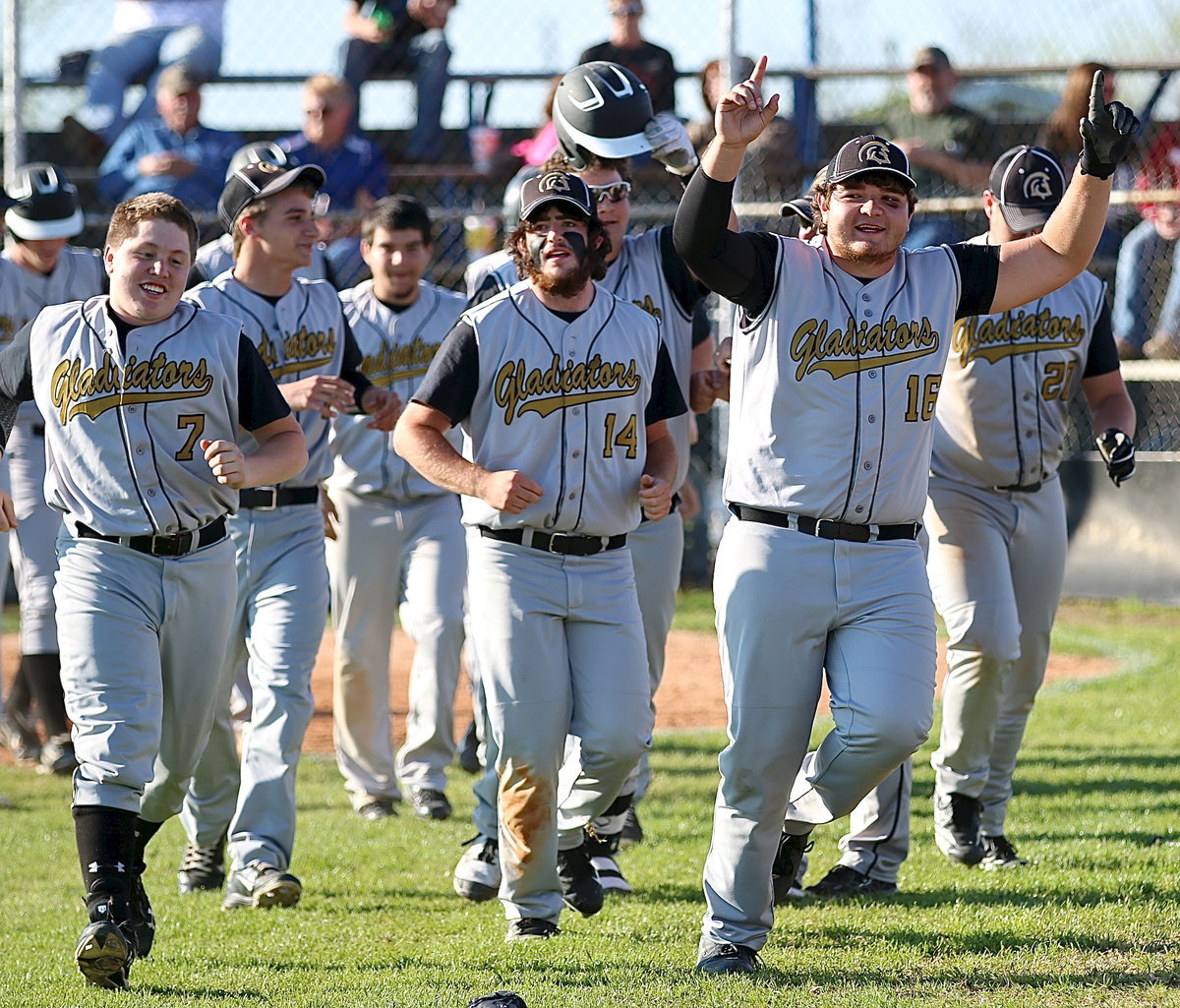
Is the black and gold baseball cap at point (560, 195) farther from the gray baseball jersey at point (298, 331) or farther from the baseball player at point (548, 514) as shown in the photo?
the gray baseball jersey at point (298, 331)

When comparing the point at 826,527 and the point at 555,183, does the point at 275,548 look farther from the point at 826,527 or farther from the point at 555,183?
the point at 826,527

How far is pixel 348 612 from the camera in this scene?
6.68 metres

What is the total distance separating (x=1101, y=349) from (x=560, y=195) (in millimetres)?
2110

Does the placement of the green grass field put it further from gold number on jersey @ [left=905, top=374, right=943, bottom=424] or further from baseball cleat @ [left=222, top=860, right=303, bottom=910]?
gold number on jersey @ [left=905, top=374, right=943, bottom=424]

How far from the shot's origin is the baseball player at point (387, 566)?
6.61 m

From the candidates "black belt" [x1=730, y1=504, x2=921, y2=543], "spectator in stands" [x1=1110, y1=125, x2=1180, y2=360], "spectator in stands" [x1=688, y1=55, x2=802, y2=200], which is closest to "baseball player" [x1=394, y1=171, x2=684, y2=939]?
"black belt" [x1=730, y1=504, x2=921, y2=543]

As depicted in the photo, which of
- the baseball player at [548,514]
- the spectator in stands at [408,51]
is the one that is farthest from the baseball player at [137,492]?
the spectator in stands at [408,51]

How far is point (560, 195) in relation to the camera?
4602 mm

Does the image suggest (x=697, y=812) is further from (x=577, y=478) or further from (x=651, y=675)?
(x=577, y=478)

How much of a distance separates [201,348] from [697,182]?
1.48m

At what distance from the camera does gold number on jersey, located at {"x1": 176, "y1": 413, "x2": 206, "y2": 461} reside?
4438 millimetres

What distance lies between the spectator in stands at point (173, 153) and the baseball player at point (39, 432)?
3812 millimetres

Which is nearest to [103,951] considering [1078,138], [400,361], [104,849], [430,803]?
[104,849]

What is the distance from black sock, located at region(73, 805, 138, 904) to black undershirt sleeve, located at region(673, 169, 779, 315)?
2.08 m
